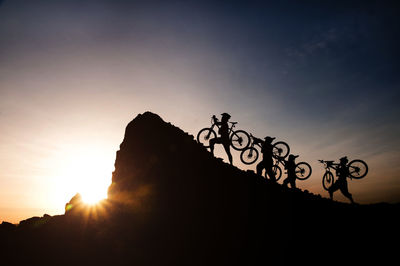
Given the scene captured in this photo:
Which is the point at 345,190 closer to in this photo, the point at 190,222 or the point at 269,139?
the point at 269,139

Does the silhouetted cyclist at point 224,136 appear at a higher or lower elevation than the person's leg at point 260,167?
higher

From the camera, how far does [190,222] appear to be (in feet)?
41.8

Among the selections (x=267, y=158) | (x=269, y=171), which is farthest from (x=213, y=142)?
(x=269, y=171)

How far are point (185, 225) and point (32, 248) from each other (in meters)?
12.5

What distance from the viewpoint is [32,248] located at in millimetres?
14906

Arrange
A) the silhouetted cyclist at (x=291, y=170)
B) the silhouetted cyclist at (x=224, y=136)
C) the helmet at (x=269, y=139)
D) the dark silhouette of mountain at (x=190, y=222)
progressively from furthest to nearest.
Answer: the silhouetted cyclist at (x=291, y=170), the helmet at (x=269, y=139), the silhouetted cyclist at (x=224, y=136), the dark silhouette of mountain at (x=190, y=222)

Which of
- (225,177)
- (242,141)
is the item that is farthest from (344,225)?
(242,141)

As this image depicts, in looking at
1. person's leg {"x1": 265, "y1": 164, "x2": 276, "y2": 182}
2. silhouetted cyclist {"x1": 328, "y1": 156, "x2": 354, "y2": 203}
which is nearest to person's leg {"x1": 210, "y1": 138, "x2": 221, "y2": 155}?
person's leg {"x1": 265, "y1": 164, "x2": 276, "y2": 182}

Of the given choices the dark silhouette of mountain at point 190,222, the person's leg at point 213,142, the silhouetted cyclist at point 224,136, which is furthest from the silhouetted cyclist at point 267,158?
the person's leg at point 213,142

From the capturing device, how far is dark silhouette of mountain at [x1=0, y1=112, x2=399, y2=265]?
34.6 feet

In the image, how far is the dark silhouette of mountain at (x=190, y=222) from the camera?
1055 cm

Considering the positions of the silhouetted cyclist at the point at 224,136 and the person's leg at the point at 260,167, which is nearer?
the silhouetted cyclist at the point at 224,136

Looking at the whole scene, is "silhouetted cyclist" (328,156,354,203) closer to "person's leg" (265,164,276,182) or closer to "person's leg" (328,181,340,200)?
"person's leg" (328,181,340,200)

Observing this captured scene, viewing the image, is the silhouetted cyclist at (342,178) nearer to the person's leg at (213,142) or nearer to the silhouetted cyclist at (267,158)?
the silhouetted cyclist at (267,158)
